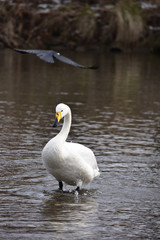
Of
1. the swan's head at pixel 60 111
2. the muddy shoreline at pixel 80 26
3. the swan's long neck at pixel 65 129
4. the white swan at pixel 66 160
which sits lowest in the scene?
the muddy shoreline at pixel 80 26

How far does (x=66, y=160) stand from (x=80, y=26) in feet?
138

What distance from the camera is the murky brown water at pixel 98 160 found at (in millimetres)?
7738

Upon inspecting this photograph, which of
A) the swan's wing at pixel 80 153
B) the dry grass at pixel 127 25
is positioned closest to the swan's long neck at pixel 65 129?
the swan's wing at pixel 80 153

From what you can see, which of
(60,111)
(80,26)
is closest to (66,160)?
(60,111)

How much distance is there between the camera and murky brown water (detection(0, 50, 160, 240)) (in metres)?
7.74

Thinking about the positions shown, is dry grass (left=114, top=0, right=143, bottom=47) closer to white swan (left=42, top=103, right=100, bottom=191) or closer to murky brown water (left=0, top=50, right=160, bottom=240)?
murky brown water (left=0, top=50, right=160, bottom=240)

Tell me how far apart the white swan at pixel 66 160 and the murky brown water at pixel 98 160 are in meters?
0.28

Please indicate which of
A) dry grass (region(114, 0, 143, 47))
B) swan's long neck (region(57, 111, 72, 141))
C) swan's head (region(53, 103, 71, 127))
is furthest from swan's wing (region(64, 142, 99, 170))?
dry grass (region(114, 0, 143, 47))

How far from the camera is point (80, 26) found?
50375 mm

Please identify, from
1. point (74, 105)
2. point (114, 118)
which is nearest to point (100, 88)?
point (74, 105)

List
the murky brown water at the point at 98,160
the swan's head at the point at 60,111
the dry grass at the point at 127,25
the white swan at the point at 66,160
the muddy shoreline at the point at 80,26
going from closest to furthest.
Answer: the murky brown water at the point at 98,160 < the white swan at the point at 66,160 < the swan's head at the point at 60,111 < the dry grass at the point at 127,25 < the muddy shoreline at the point at 80,26

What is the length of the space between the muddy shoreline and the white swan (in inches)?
1473

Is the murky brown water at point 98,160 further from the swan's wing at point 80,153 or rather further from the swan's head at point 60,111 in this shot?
the swan's head at point 60,111

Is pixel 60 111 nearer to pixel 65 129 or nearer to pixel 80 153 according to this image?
pixel 65 129
